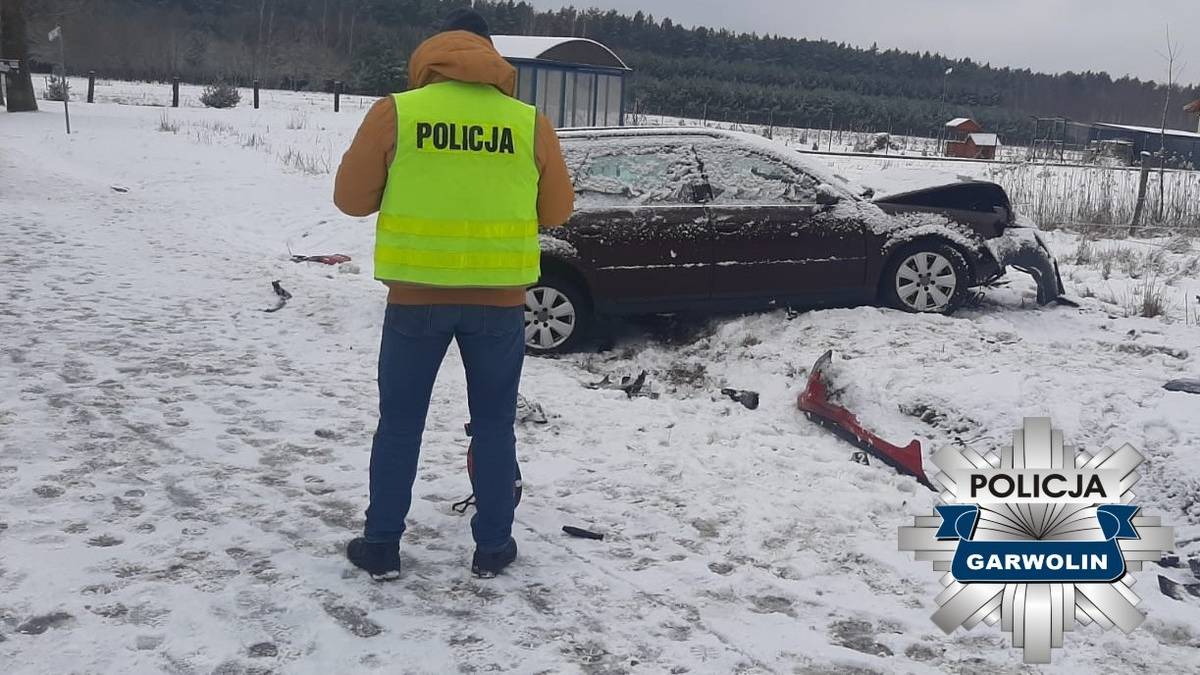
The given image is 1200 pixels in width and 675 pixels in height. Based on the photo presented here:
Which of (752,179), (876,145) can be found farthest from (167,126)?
(876,145)

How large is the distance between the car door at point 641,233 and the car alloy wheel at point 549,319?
0.27 m

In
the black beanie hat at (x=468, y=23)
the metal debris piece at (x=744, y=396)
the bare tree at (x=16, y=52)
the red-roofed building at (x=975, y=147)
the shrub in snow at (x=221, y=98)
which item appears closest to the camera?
the black beanie hat at (x=468, y=23)

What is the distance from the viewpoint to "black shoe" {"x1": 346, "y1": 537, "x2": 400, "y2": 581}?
3.86 meters

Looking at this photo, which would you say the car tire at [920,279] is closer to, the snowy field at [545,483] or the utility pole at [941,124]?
the snowy field at [545,483]

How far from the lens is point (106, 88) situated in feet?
149

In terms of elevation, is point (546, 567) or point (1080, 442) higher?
point (1080, 442)

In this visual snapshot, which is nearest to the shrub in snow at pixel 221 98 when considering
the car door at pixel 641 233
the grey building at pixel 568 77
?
the grey building at pixel 568 77

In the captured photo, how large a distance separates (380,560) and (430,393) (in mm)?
686

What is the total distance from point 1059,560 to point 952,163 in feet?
89.8

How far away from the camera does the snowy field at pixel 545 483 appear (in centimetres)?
346

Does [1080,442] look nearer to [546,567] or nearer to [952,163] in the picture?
[546,567]

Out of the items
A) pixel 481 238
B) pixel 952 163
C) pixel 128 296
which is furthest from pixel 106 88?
pixel 481 238

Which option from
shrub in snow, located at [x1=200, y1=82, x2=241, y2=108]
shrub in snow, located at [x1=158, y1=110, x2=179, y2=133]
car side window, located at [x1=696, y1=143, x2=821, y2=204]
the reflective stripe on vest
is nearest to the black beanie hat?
the reflective stripe on vest

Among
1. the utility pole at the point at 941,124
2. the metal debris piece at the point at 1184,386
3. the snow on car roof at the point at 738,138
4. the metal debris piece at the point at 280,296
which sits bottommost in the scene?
the metal debris piece at the point at 280,296
